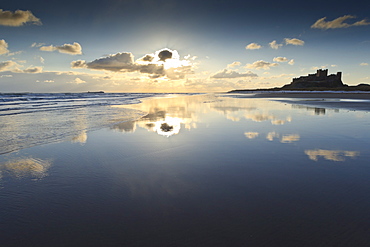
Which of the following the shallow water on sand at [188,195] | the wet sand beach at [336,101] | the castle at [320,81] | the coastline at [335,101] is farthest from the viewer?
the castle at [320,81]

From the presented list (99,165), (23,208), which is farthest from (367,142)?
(23,208)

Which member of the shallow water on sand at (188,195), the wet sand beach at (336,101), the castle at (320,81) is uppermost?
the castle at (320,81)

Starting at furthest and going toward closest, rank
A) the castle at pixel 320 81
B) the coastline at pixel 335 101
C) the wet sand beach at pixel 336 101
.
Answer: the castle at pixel 320 81 < the wet sand beach at pixel 336 101 < the coastline at pixel 335 101

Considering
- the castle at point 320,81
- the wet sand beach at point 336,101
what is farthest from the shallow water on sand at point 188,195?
the castle at point 320,81

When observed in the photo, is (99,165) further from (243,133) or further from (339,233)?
(243,133)

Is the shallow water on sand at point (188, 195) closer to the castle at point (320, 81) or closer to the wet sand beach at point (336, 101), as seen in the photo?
the wet sand beach at point (336, 101)

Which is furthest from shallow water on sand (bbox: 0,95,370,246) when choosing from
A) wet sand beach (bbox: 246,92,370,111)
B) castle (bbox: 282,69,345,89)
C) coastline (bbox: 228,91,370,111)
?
castle (bbox: 282,69,345,89)

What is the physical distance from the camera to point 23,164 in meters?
5.59

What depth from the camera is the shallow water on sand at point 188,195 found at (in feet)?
9.00

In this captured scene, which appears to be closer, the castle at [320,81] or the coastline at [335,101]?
the coastline at [335,101]

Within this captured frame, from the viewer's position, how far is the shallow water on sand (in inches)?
108

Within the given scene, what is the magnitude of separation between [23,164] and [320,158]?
891 cm

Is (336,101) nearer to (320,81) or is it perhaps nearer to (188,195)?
(188,195)

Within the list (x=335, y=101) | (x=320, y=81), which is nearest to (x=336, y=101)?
(x=335, y=101)
